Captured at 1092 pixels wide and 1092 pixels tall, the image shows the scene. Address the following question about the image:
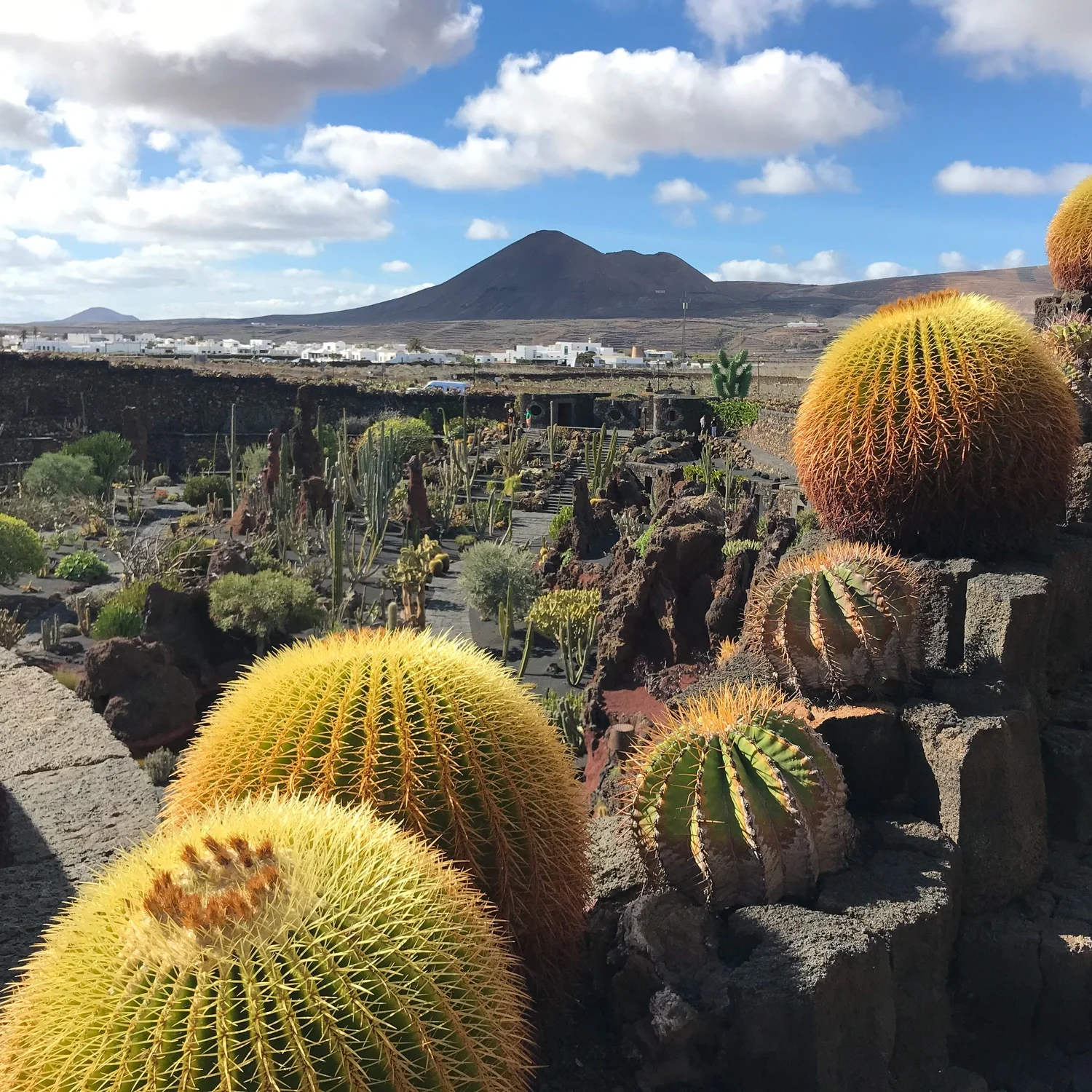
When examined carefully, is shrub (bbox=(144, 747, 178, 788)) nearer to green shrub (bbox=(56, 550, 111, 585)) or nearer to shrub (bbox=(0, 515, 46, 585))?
shrub (bbox=(0, 515, 46, 585))

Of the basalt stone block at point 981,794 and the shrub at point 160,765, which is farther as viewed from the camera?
the shrub at point 160,765

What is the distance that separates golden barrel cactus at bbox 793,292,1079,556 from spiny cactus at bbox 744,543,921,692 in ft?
1.66

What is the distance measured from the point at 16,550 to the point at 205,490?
37.1 feet

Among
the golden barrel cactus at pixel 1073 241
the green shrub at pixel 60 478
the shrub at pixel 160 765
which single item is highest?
the golden barrel cactus at pixel 1073 241

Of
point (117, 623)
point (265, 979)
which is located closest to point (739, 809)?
point (265, 979)

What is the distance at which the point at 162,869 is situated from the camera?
1.84 metres

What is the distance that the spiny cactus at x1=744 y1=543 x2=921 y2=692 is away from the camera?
12.0 feet

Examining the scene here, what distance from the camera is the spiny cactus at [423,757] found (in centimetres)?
258

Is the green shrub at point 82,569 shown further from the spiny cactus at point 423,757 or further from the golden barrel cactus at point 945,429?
the spiny cactus at point 423,757

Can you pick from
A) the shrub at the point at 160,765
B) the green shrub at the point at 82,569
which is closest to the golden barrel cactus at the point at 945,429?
the shrub at the point at 160,765

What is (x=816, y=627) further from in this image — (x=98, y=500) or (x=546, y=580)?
(x=98, y=500)

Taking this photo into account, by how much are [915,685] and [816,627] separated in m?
0.52

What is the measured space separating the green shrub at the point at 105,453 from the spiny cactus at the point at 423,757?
28768 mm

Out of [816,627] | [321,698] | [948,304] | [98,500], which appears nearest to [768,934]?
[816,627]
